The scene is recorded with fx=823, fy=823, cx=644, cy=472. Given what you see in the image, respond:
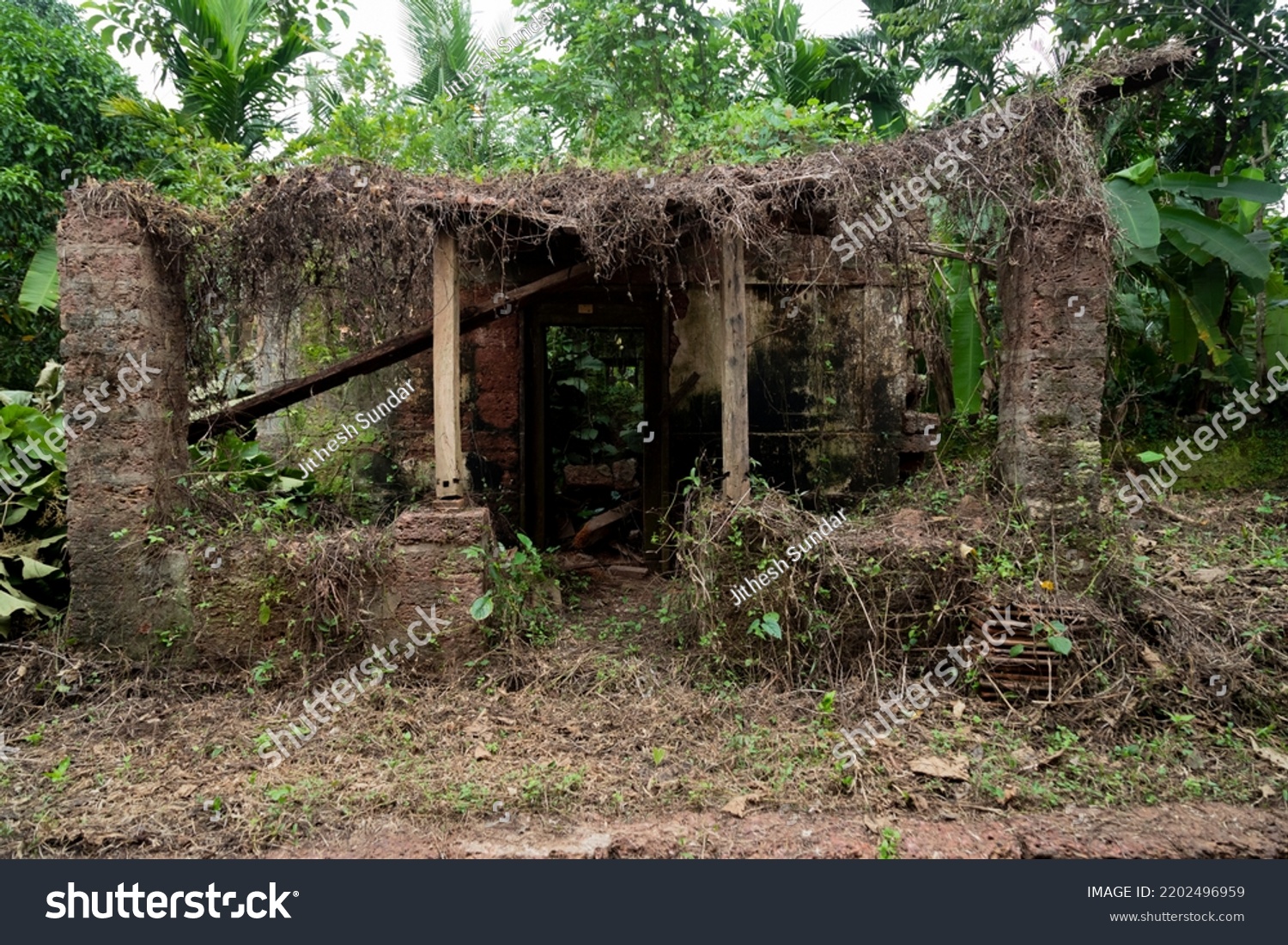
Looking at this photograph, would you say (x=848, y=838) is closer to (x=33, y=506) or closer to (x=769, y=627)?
(x=769, y=627)

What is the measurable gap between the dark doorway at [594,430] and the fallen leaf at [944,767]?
3.58 meters

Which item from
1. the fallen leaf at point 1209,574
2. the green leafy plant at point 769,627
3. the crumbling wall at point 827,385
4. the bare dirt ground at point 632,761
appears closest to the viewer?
the bare dirt ground at point 632,761

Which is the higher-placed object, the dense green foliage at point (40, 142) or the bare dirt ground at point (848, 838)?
the dense green foliage at point (40, 142)

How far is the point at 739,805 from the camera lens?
3873 mm

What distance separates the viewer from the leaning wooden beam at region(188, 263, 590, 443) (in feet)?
18.3

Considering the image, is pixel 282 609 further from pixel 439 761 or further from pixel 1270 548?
pixel 1270 548

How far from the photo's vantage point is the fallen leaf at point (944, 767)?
4094mm

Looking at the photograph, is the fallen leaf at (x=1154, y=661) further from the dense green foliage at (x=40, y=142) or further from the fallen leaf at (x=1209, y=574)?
the dense green foliage at (x=40, y=142)

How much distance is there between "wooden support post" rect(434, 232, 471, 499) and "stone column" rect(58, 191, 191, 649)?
175 cm

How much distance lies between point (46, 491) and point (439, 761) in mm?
3836

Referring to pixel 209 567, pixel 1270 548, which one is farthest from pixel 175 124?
pixel 1270 548

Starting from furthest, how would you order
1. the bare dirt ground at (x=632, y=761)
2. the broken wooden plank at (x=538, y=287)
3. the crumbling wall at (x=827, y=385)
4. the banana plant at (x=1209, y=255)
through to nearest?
1. the crumbling wall at (x=827, y=385)
2. the banana plant at (x=1209, y=255)
3. the broken wooden plank at (x=538, y=287)
4. the bare dirt ground at (x=632, y=761)

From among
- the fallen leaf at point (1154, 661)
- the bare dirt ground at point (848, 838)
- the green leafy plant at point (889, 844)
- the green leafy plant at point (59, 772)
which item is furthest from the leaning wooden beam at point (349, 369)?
the fallen leaf at point (1154, 661)

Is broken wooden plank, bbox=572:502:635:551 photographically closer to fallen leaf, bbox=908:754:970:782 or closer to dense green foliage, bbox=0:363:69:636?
dense green foliage, bbox=0:363:69:636
